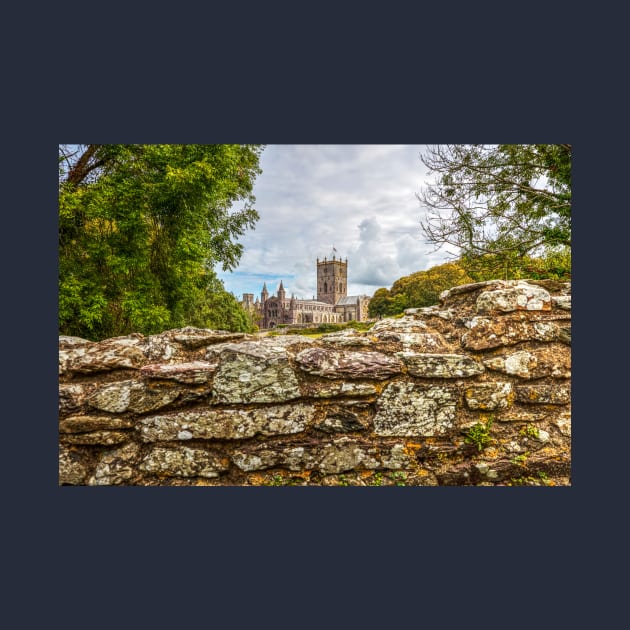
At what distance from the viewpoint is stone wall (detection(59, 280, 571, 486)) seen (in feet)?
10.4

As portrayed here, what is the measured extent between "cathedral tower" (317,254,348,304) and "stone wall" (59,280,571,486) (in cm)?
7687

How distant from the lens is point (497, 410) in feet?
10.8

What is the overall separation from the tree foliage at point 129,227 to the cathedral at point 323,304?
53709 mm

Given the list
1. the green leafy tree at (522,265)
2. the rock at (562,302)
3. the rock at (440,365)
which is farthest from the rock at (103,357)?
the green leafy tree at (522,265)

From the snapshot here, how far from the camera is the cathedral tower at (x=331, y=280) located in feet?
268

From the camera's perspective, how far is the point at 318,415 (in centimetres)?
320

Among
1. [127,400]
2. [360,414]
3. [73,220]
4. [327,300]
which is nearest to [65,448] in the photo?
[127,400]

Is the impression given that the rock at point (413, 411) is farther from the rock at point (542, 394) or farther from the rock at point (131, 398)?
the rock at point (131, 398)

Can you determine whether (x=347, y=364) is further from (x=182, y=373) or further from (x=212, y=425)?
(x=182, y=373)

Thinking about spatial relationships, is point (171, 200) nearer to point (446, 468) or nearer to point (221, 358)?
point (221, 358)

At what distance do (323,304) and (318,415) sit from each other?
72.7 m


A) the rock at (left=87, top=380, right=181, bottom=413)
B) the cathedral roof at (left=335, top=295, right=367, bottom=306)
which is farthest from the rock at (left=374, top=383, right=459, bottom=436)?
the cathedral roof at (left=335, top=295, right=367, bottom=306)

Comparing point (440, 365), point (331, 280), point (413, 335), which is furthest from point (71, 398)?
point (331, 280)

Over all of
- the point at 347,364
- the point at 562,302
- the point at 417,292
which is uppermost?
the point at 417,292
